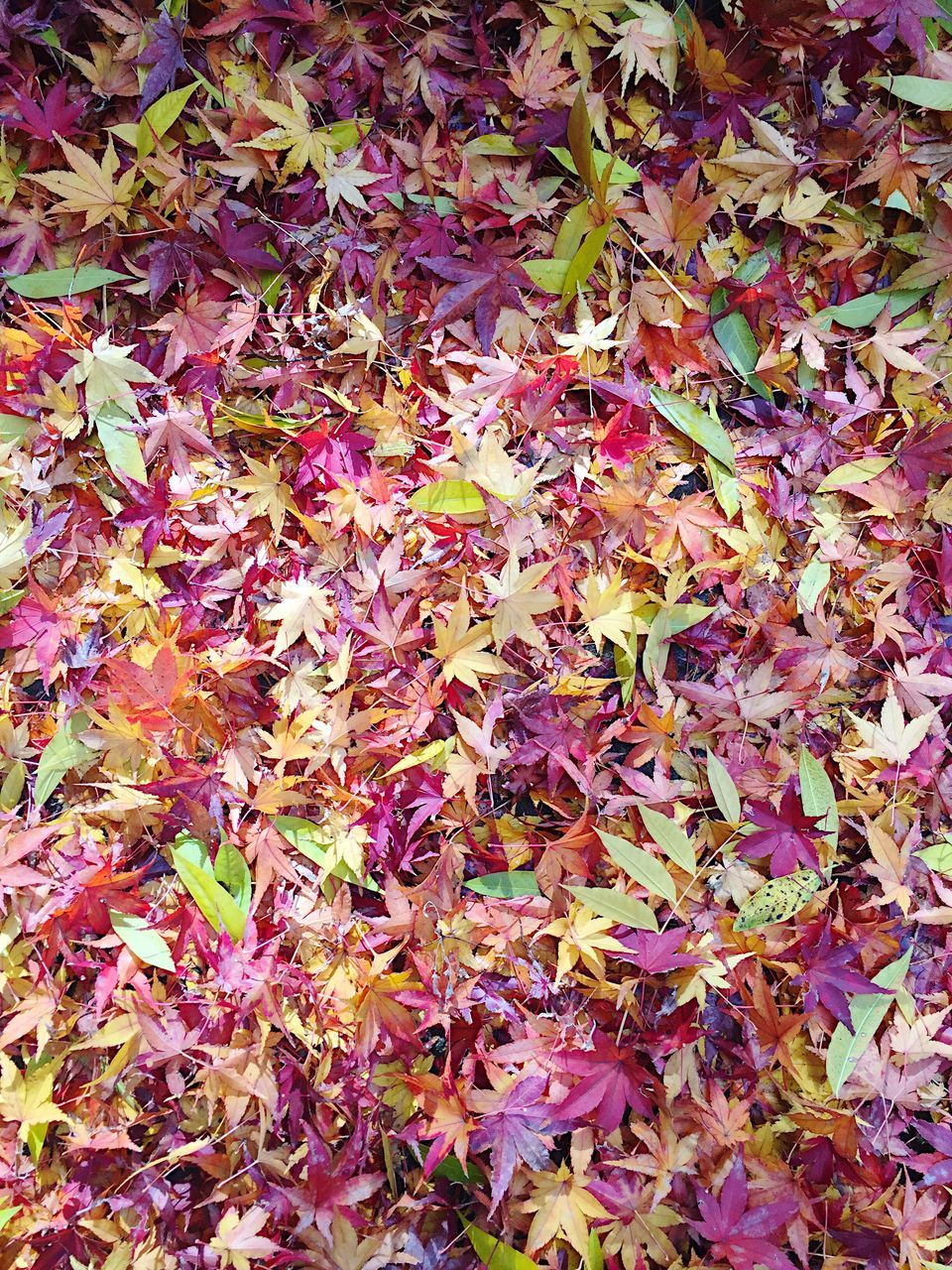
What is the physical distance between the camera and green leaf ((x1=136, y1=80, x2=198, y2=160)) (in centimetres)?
101

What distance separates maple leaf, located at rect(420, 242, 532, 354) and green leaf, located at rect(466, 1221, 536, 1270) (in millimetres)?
993

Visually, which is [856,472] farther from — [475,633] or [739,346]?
[475,633]

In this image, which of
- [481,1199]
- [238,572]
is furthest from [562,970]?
[238,572]

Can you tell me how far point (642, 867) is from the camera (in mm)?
940

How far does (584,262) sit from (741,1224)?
1082 millimetres

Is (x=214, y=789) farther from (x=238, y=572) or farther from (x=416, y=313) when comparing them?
(x=416, y=313)

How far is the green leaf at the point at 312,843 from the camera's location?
3.15ft

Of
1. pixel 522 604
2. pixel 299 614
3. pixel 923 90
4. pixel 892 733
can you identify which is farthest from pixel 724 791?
pixel 923 90

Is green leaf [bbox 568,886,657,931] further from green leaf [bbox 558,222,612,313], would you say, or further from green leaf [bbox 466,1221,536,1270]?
green leaf [bbox 558,222,612,313]

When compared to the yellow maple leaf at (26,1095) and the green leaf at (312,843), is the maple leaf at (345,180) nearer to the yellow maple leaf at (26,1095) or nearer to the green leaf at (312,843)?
the green leaf at (312,843)

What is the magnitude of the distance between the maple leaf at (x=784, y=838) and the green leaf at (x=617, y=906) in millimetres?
135

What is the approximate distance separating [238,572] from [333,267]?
39 cm

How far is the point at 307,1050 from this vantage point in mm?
950

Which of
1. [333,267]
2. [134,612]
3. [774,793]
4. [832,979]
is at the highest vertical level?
[333,267]
